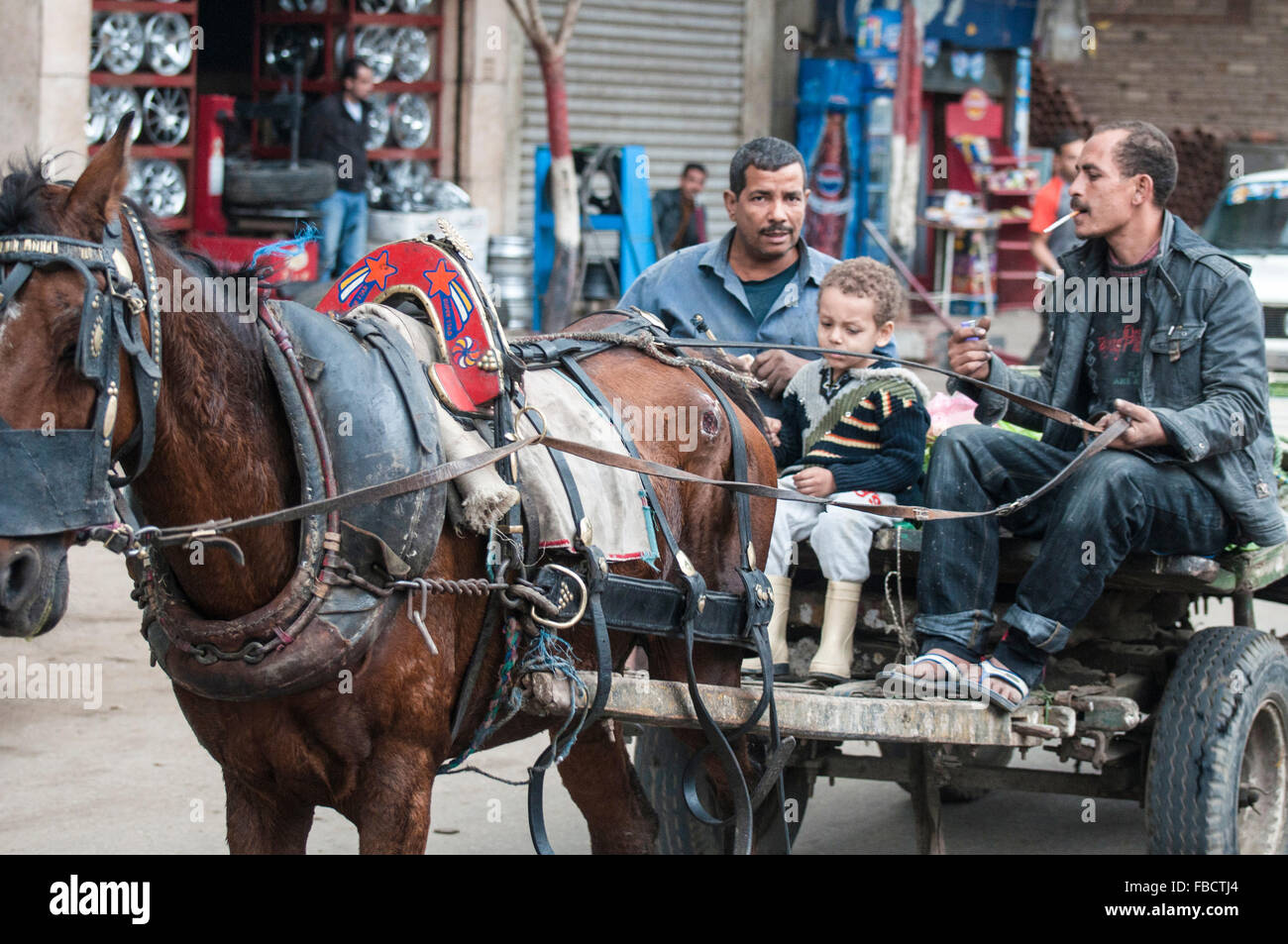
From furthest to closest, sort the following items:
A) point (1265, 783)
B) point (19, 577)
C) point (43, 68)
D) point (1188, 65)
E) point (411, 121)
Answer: point (1188, 65)
point (411, 121)
point (43, 68)
point (1265, 783)
point (19, 577)

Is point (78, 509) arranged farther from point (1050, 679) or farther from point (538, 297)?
point (538, 297)

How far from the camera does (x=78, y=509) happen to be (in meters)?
2.24

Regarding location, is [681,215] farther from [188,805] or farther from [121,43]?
[188,805]

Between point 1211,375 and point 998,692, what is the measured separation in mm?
971

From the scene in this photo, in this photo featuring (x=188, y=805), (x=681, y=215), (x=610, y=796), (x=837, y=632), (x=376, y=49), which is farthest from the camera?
(x=681, y=215)

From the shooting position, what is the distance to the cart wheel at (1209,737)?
3615 millimetres

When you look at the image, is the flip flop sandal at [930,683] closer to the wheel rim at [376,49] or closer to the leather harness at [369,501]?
the leather harness at [369,501]

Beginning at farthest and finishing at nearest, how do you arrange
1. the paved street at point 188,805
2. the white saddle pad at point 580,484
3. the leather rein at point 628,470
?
1. the paved street at point 188,805
2. the white saddle pad at point 580,484
3. the leather rein at point 628,470

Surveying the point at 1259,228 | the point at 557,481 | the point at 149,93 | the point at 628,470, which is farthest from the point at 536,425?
the point at 1259,228

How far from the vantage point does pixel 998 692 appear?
3.43m

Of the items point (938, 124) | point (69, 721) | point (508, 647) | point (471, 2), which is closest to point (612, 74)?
point (471, 2)

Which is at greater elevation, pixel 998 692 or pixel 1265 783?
pixel 998 692

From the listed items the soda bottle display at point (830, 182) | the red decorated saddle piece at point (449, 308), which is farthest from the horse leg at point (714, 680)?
the soda bottle display at point (830, 182)

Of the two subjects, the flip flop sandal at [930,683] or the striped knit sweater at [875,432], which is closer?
the flip flop sandal at [930,683]
